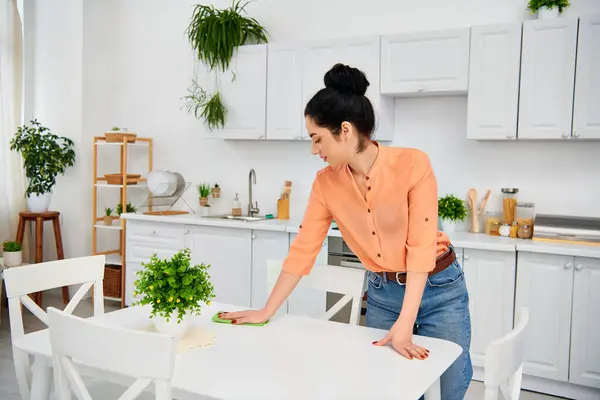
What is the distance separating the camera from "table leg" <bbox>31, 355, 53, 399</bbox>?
1788mm

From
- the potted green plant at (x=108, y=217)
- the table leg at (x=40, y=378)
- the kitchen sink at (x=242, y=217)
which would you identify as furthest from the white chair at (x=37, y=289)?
the potted green plant at (x=108, y=217)

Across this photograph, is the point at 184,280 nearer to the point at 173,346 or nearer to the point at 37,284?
the point at 173,346

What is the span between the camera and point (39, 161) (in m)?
4.88

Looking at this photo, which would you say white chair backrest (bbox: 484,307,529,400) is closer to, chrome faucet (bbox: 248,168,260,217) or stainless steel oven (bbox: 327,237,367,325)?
stainless steel oven (bbox: 327,237,367,325)

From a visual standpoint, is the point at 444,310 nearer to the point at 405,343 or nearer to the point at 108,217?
the point at 405,343

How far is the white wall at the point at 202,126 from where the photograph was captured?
3.82 meters

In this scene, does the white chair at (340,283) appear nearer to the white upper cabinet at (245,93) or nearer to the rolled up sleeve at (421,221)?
the rolled up sleeve at (421,221)

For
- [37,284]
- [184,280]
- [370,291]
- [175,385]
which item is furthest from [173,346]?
[37,284]

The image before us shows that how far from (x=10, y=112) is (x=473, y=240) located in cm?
394

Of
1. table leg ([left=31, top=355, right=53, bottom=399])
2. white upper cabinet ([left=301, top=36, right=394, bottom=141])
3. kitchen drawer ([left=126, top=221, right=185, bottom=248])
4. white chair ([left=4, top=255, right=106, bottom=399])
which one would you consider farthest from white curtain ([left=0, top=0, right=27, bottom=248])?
table leg ([left=31, top=355, right=53, bottom=399])

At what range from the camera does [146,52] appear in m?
5.26

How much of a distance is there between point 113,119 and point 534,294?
3835 mm

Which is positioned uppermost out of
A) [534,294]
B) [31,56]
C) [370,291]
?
[31,56]

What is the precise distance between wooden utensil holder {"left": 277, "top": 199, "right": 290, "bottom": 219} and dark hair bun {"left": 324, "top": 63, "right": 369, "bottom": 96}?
2671 millimetres
